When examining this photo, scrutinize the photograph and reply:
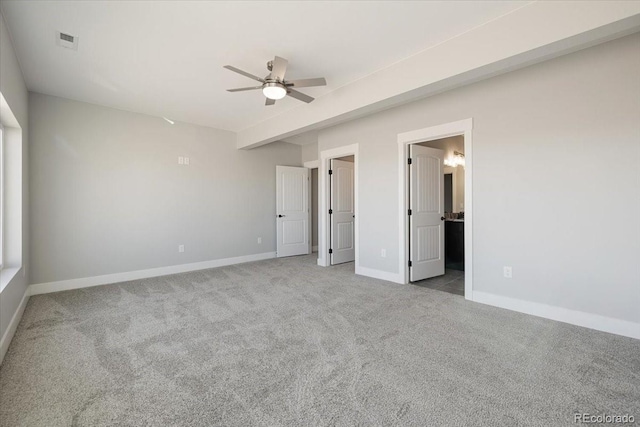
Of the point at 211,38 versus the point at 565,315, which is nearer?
the point at 211,38

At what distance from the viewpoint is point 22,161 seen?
3.20 metres

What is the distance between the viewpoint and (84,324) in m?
2.82

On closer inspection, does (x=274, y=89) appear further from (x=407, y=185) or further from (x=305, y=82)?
(x=407, y=185)

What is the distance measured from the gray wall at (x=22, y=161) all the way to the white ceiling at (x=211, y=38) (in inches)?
6.4

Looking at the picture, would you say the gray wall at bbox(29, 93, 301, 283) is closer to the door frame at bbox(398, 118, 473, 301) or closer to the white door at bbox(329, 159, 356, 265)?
the white door at bbox(329, 159, 356, 265)

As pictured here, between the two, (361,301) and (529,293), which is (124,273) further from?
(529,293)

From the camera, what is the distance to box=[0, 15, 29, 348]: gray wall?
2316 mm

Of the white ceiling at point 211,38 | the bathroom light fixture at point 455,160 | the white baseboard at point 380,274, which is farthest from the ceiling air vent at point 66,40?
the bathroom light fixture at point 455,160

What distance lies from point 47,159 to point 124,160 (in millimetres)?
871

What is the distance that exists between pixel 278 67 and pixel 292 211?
4.04 m

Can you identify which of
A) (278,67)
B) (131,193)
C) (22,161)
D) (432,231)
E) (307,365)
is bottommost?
(307,365)

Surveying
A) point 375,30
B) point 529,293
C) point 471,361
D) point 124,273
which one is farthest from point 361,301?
point 124,273

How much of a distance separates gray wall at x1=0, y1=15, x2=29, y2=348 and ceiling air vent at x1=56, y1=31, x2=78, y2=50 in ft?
1.07

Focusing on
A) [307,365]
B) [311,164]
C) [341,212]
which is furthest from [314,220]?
[307,365]
